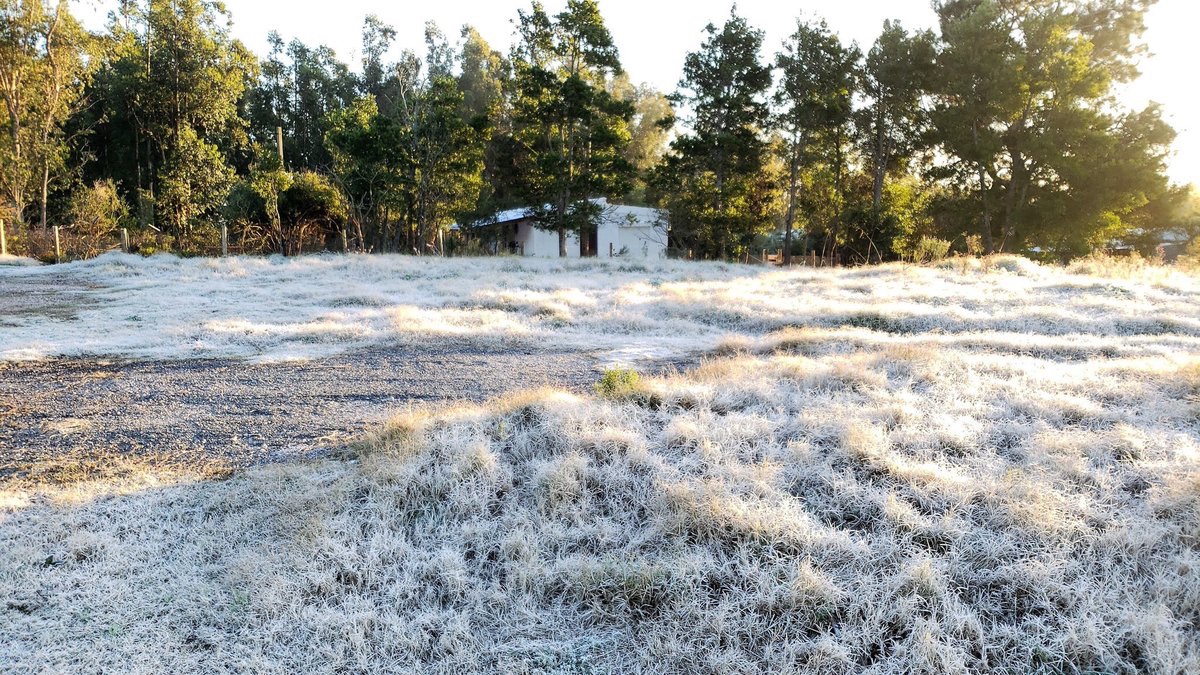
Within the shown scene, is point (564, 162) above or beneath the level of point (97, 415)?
above

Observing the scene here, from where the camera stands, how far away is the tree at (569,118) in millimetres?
20109

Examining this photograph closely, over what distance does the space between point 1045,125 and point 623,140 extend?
1368cm

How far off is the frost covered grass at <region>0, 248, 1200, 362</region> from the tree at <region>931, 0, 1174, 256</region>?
36.0 ft

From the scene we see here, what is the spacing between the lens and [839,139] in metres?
26.3

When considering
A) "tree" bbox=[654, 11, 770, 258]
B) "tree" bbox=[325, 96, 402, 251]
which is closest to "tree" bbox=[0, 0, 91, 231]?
"tree" bbox=[325, 96, 402, 251]

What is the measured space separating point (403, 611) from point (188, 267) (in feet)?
47.1

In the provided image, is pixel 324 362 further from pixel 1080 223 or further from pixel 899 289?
pixel 1080 223

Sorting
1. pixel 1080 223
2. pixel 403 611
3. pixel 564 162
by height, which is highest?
pixel 564 162

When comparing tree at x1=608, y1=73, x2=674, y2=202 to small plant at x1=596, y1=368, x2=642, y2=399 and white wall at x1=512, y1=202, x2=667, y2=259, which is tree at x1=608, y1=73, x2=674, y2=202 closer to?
white wall at x1=512, y1=202, x2=667, y2=259

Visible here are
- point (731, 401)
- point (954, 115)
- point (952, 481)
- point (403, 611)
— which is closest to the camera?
point (403, 611)

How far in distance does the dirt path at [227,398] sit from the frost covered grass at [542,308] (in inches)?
23.5

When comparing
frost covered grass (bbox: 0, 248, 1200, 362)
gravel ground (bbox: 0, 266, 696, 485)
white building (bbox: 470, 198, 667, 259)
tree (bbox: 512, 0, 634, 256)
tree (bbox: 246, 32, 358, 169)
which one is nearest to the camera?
gravel ground (bbox: 0, 266, 696, 485)

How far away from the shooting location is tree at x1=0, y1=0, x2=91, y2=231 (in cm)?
2066

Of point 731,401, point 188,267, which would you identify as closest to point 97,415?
point 731,401
